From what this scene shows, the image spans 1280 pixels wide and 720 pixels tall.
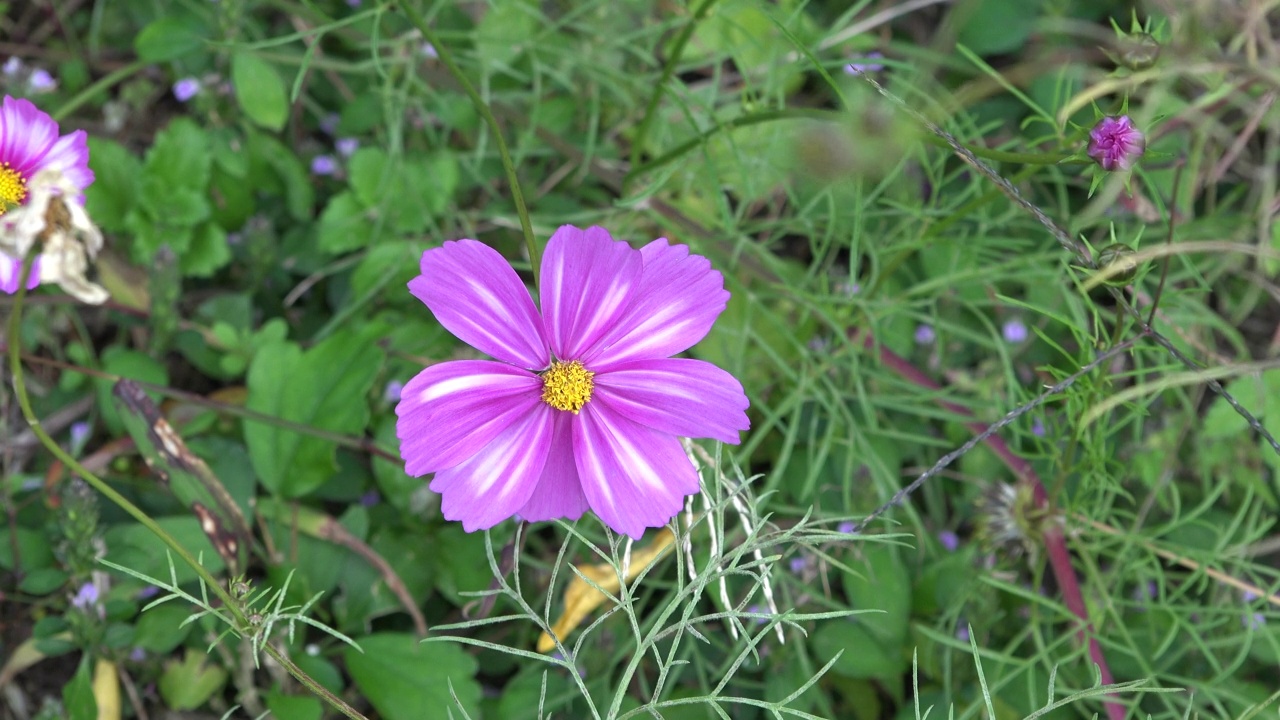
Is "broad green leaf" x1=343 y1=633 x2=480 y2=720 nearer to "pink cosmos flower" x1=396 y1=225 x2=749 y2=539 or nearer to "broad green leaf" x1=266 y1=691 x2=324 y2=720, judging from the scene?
"broad green leaf" x1=266 y1=691 x2=324 y2=720

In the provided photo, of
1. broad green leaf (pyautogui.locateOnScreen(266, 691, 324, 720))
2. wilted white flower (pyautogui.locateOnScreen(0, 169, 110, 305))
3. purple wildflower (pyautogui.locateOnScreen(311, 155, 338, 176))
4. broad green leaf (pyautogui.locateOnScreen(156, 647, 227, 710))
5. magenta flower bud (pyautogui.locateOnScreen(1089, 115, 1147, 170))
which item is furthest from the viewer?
purple wildflower (pyautogui.locateOnScreen(311, 155, 338, 176))

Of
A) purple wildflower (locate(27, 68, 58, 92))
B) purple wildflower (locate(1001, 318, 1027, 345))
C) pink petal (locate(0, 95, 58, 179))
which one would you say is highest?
pink petal (locate(0, 95, 58, 179))

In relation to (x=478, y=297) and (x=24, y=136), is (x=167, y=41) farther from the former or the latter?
(x=478, y=297)

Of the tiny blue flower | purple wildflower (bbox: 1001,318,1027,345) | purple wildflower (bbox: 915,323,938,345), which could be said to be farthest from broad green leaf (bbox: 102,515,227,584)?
purple wildflower (bbox: 1001,318,1027,345)

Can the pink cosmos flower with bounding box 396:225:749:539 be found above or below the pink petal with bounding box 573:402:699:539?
above

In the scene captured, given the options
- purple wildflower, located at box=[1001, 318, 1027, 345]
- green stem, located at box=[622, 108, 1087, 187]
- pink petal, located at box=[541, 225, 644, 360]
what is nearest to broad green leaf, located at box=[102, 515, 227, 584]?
pink petal, located at box=[541, 225, 644, 360]

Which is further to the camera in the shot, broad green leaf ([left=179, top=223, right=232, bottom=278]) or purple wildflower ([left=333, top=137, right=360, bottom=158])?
purple wildflower ([left=333, top=137, right=360, bottom=158])

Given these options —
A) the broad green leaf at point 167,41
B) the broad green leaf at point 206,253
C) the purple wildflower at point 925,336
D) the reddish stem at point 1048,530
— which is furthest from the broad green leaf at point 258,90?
the purple wildflower at point 925,336

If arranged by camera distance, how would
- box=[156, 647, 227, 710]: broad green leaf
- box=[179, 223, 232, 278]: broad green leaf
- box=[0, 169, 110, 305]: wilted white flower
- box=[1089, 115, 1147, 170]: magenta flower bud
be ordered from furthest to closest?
box=[179, 223, 232, 278]: broad green leaf < box=[156, 647, 227, 710]: broad green leaf < box=[1089, 115, 1147, 170]: magenta flower bud < box=[0, 169, 110, 305]: wilted white flower
